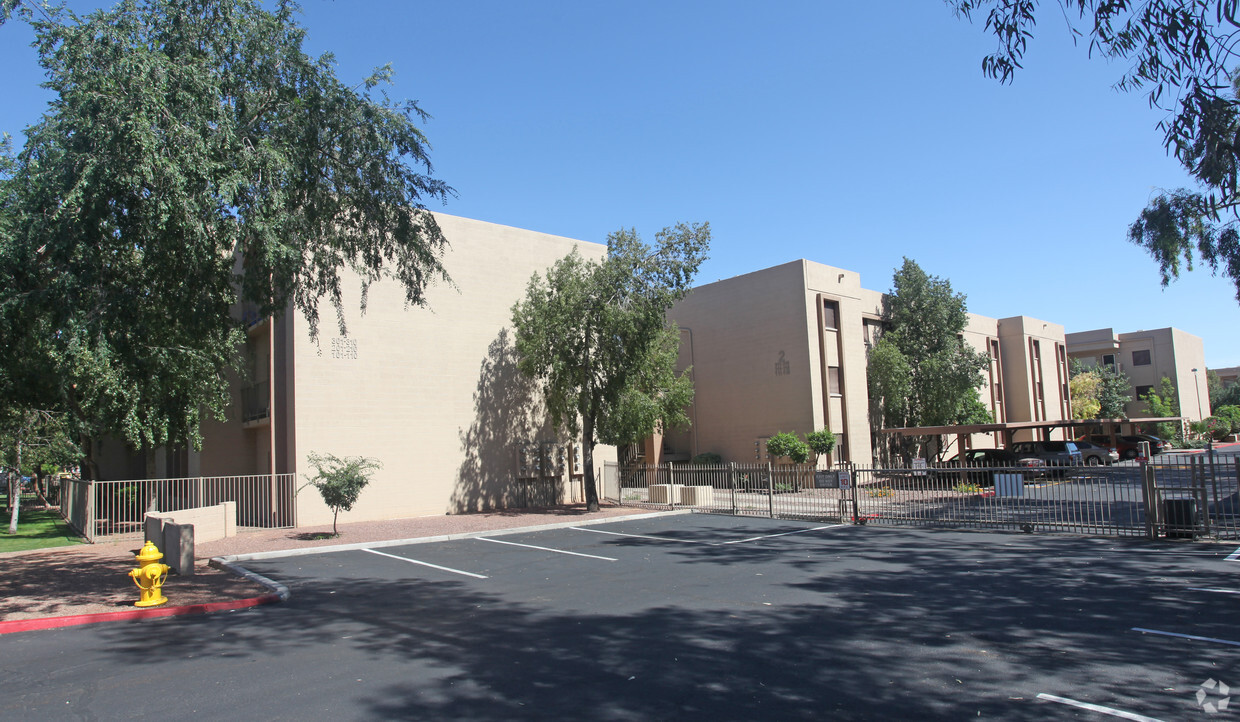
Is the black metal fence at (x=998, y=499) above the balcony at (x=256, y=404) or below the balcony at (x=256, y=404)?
below

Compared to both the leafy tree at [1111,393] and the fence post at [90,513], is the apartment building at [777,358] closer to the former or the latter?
the fence post at [90,513]

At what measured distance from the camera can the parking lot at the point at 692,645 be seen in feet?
19.7

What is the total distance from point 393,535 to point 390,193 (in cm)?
875

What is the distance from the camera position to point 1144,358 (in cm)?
6881

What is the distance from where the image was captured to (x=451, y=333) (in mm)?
23828

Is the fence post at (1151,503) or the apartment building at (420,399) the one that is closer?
the fence post at (1151,503)

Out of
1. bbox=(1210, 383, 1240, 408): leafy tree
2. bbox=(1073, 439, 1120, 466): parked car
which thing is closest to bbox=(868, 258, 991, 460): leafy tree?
bbox=(1073, 439, 1120, 466): parked car

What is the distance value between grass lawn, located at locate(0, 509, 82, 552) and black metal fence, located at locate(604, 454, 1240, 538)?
16115 mm

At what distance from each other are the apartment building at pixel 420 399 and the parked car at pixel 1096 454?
27.0 meters

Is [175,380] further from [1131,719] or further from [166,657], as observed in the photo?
[1131,719]
